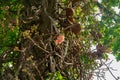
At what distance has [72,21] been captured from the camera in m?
2.46

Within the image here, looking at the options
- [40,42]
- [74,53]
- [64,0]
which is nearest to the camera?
[40,42]

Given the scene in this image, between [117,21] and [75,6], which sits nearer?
[75,6]

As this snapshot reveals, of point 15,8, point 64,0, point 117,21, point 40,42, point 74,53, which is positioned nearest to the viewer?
point 40,42

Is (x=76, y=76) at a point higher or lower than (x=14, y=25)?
lower

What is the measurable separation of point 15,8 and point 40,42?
110 cm

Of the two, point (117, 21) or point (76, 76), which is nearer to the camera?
point (76, 76)

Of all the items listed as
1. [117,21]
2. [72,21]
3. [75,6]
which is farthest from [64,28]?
[117,21]

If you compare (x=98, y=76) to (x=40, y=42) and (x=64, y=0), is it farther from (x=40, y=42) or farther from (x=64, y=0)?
(x=64, y=0)

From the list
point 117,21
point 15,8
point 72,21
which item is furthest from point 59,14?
point 117,21

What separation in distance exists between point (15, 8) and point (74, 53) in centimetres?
109

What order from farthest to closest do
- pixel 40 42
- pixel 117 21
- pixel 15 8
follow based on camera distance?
pixel 117 21 < pixel 15 8 < pixel 40 42

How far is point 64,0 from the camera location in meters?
2.82

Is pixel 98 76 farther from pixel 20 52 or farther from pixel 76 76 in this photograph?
pixel 20 52

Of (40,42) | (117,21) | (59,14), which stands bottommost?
(117,21)
